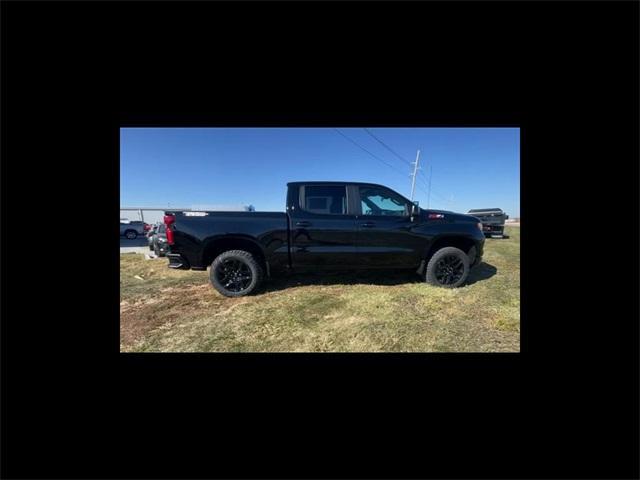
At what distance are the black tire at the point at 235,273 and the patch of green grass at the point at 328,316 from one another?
185 mm

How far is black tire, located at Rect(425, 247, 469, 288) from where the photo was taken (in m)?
3.56

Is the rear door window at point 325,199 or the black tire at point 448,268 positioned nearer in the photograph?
the rear door window at point 325,199

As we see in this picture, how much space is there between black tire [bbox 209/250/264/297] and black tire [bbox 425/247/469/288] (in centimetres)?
275

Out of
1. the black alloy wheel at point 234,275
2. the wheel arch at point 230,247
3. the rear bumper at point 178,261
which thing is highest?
the wheel arch at point 230,247

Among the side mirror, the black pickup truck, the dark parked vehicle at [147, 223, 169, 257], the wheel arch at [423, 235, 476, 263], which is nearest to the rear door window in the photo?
the black pickup truck

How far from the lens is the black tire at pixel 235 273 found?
332 cm

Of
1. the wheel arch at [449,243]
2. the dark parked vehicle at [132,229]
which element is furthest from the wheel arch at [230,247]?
the dark parked vehicle at [132,229]

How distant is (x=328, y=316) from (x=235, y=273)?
159 centimetres

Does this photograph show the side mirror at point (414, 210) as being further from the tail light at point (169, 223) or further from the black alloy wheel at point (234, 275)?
the tail light at point (169, 223)

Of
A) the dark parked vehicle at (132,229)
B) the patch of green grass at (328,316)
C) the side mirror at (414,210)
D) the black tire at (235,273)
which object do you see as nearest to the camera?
the patch of green grass at (328,316)

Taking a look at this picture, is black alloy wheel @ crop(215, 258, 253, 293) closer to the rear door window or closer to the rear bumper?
the rear bumper

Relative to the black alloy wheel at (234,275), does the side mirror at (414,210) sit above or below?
above
